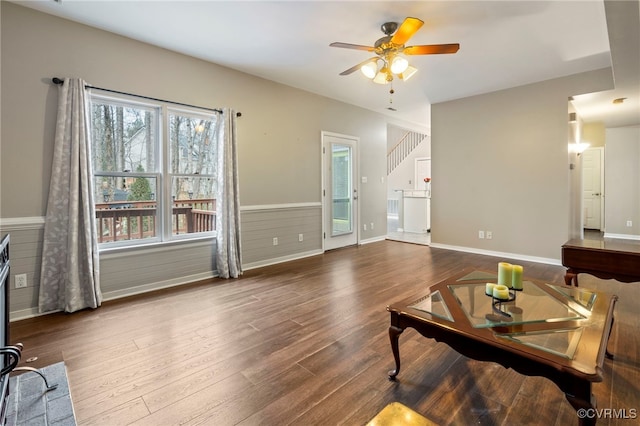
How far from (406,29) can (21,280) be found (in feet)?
13.8

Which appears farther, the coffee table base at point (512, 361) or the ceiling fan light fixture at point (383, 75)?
the ceiling fan light fixture at point (383, 75)

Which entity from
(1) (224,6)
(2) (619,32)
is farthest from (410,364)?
(1) (224,6)

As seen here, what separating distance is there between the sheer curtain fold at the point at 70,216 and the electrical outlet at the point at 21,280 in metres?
0.12

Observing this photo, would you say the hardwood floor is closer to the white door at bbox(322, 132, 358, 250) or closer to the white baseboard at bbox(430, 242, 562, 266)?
the white baseboard at bbox(430, 242, 562, 266)

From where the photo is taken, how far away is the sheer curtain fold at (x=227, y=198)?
4078 millimetres

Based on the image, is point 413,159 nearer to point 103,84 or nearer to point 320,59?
point 320,59

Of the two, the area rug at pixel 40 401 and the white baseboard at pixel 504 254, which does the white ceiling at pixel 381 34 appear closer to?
the white baseboard at pixel 504 254

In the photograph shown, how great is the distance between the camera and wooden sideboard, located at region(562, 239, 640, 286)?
2393 millimetres

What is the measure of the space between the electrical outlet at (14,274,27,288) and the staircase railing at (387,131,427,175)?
958cm

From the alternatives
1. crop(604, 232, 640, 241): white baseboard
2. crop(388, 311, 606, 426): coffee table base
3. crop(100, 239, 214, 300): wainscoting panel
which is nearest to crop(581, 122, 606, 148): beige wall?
crop(604, 232, 640, 241): white baseboard

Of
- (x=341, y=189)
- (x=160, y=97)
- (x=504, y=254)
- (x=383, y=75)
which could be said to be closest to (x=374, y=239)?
(x=341, y=189)

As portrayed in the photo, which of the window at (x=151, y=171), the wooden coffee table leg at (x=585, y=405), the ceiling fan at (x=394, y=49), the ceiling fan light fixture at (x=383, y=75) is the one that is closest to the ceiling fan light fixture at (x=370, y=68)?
the ceiling fan at (x=394, y=49)

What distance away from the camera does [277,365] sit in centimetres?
208

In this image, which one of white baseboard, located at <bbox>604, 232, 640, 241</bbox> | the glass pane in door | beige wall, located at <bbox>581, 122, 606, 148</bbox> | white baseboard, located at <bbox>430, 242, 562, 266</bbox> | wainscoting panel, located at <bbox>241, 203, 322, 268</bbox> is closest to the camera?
wainscoting panel, located at <bbox>241, 203, 322, 268</bbox>
